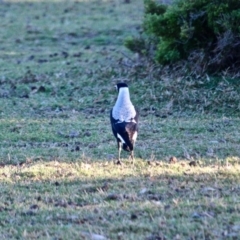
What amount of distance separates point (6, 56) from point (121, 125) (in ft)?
38.7

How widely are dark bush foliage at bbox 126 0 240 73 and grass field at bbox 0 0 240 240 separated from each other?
0.78 metres

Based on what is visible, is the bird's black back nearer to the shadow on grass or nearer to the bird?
the bird

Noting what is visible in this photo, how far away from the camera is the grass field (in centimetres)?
754

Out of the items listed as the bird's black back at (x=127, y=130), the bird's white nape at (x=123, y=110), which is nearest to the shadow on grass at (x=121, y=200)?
the bird's black back at (x=127, y=130)

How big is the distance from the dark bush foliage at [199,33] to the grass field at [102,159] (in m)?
0.78

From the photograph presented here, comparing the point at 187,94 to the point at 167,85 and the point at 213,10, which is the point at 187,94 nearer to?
the point at 167,85

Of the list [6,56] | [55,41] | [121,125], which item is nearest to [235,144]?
[121,125]

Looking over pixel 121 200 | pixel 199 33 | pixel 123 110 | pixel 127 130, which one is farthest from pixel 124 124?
pixel 199 33

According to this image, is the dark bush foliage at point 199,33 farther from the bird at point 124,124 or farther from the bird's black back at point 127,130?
the bird's black back at point 127,130

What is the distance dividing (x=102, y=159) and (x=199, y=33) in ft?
18.5

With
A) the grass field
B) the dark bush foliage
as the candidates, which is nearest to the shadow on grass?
the grass field

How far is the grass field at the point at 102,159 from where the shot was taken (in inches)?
297

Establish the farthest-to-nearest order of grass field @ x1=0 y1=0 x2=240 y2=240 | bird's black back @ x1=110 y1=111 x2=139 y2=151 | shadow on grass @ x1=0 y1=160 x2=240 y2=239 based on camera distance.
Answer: bird's black back @ x1=110 y1=111 x2=139 y2=151 < grass field @ x1=0 y1=0 x2=240 y2=240 < shadow on grass @ x1=0 y1=160 x2=240 y2=239

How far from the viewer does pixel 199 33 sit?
1530cm
